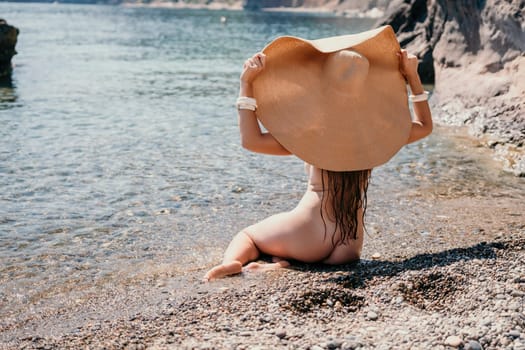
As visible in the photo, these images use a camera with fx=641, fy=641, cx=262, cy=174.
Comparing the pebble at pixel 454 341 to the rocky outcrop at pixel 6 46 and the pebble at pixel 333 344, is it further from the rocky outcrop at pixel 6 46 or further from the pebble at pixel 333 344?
the rocky outcrop at pixel 6 46

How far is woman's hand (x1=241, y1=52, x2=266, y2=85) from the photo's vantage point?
14.0 feet

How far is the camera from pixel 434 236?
18.9ft

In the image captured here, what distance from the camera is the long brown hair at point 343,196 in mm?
4438

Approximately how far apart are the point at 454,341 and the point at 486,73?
917cm

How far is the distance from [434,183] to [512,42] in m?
4.24

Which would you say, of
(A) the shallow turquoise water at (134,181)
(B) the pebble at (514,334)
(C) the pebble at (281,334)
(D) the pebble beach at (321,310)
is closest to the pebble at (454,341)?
(D) the pebble beach at (321,310)

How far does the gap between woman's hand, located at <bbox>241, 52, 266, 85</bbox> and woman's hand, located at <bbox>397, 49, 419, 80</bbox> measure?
100 centimetres

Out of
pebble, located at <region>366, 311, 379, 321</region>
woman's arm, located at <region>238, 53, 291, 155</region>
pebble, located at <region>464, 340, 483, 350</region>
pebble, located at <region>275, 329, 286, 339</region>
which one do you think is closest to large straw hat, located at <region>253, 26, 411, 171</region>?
woman's arm, located at <region>238, 53, 291, 155</region>

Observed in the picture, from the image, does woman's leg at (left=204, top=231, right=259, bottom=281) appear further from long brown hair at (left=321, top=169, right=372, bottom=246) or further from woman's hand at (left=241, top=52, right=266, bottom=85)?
woman's hand at (left=241, top=52, right=266, bottom=85)

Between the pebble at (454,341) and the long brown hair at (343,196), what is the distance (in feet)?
4.57

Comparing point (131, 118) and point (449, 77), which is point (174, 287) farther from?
point (449, 77)

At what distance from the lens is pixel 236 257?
4.53 m

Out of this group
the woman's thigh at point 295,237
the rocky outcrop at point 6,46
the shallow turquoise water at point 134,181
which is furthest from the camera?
the rocky outcrop at point 6,46

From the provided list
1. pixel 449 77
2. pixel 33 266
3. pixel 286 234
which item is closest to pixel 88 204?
pixel 33 266
